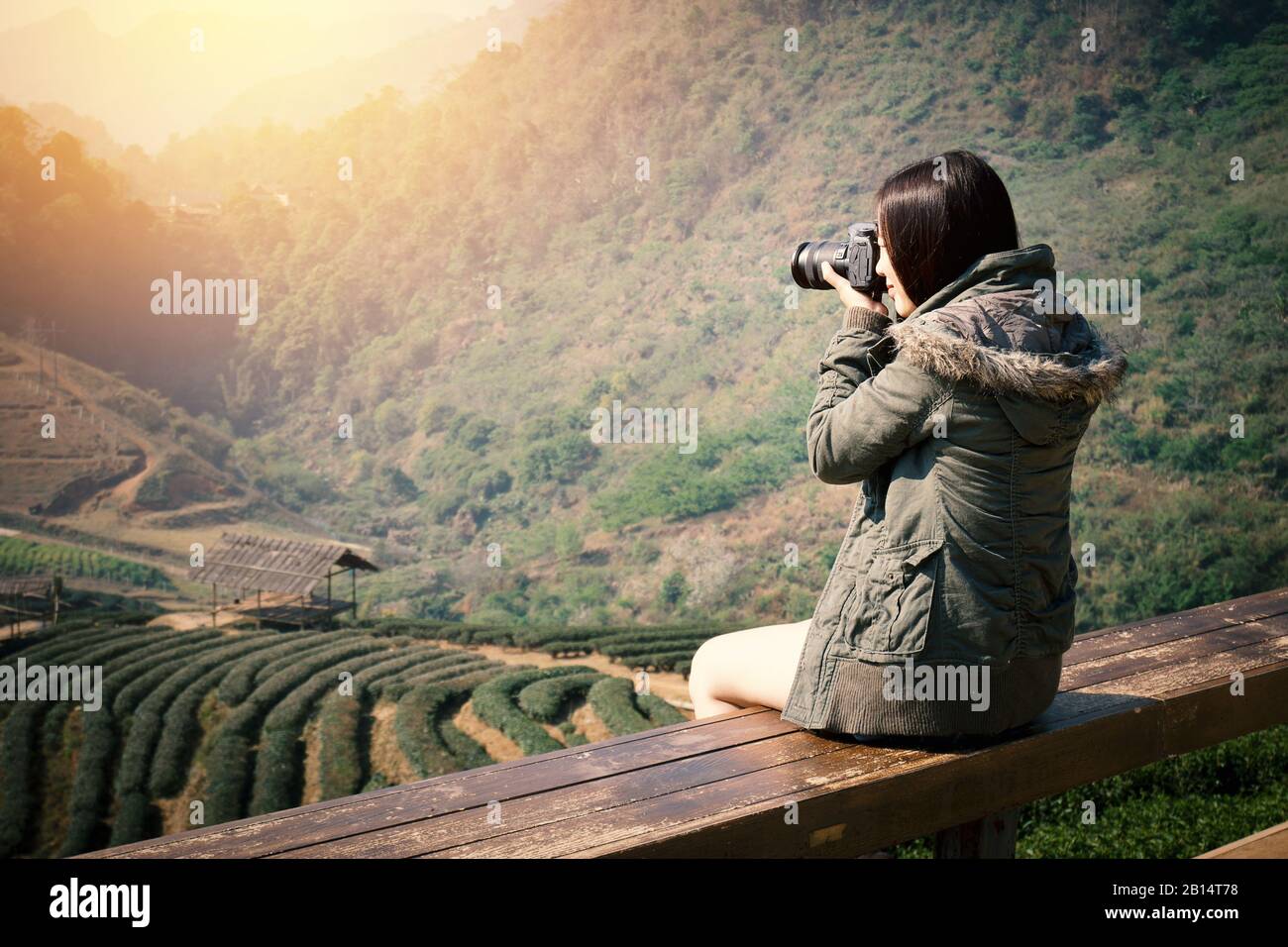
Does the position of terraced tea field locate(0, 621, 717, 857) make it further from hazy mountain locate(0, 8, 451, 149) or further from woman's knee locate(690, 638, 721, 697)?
hazy mountain locate(0, 8, 451, 149)

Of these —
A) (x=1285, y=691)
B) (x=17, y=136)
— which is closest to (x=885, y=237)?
(x=1285, y=691)

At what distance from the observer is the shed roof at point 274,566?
17453 mm

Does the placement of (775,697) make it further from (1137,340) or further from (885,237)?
(1137,340)

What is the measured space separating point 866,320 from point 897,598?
0.49m

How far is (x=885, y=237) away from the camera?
191cm

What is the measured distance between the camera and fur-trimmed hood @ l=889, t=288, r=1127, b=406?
5.70ft

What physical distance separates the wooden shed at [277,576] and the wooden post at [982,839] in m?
15.3

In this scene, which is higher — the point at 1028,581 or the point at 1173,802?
the point at 1028,581

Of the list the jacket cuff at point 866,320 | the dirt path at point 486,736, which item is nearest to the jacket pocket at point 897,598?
the jacket cuff at point 866,320

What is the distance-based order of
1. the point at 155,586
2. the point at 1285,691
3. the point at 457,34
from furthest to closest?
the point at 457,34
the point at 155,586
the point at 1285,691

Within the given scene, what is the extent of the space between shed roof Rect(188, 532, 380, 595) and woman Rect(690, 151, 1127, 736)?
616 inches

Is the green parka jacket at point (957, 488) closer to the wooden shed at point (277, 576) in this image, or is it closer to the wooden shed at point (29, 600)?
the wooden shed at point (277, 576)
